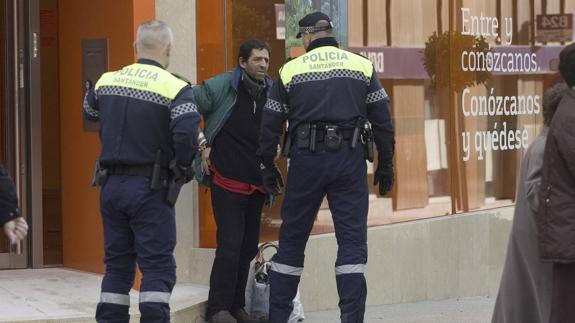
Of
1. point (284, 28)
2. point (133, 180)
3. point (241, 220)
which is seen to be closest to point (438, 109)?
point (284, 28)

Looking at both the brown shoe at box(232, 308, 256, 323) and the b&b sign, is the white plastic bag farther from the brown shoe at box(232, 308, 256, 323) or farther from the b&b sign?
the b&b sign

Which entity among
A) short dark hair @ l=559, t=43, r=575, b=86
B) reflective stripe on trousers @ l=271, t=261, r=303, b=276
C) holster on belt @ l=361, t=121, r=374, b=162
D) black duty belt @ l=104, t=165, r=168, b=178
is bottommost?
reflective stripe on trousers @ l=271, t=261, r=303, b=276

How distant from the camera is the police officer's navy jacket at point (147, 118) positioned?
22.2 ft

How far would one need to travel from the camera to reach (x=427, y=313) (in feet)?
31.9

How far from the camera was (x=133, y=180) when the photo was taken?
6.79 m

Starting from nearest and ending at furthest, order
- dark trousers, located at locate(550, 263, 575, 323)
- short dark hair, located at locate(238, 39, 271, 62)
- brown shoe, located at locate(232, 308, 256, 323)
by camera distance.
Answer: dark trousers, located at locate(550, 263, 575, 323) < short dark hair, located at locate(238, 39, 271, 62) < brown shoe, located at locate(232, 308, 256, 323)

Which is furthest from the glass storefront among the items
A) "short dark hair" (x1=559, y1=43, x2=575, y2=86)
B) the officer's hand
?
"short dark hair" (x1=559, y1=43, x2=575, y2=86)

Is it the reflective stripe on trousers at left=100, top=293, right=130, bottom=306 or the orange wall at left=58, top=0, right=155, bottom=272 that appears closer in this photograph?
the reflective stripe on trousers at left=100, top=293, right=130, bottom=306

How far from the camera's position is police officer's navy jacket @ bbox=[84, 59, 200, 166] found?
6762mm

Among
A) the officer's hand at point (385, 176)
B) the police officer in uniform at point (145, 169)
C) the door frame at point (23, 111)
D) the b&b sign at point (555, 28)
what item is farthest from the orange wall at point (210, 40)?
the b&b sign at point (555, 28)

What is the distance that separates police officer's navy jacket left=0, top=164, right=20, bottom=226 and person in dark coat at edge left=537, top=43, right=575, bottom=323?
8.09ft

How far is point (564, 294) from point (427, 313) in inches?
144

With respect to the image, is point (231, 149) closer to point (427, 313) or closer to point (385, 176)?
point (385, 176)

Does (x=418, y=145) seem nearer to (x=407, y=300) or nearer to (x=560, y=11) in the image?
(x=407, y=300)
